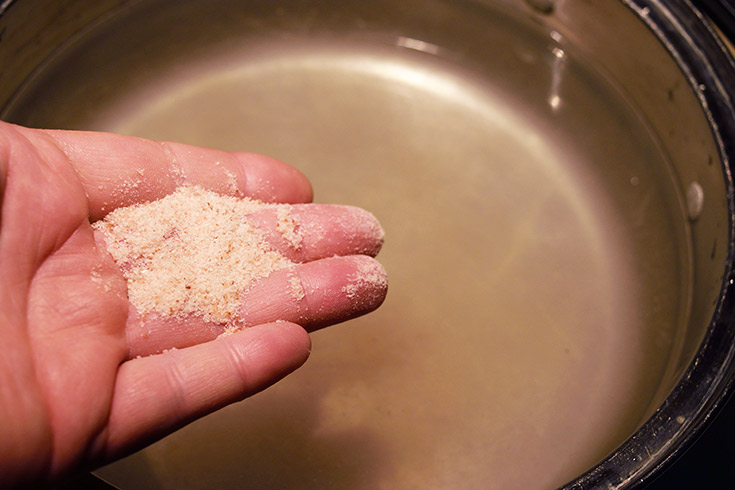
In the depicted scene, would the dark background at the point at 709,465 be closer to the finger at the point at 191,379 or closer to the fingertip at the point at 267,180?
the finger at the point at 191,379

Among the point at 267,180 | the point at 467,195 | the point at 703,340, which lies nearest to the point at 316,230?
the point at 267,180

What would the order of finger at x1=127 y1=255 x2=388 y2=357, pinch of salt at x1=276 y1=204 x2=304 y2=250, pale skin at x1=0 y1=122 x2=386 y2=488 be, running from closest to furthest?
1. pale skin at x1=0 y1=122 x2=386 y2=488
2. finger at x1=127 y1=255 x2=388 y2=357
3. pinch of salt at x1=276 y1=204 x2=304 y2=250

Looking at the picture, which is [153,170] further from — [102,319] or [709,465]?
[709,465]

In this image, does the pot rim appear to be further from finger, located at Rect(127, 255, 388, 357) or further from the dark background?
finger, located at Rect(127, 255, 388, 357)

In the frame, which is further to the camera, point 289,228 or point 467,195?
point 467,195

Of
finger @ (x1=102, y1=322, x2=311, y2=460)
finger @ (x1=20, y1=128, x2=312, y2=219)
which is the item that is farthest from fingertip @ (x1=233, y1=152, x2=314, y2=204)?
finger @ (x1=102, y1=322, x2=311, y2=460)

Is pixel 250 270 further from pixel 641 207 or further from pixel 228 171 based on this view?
pixel 641 207

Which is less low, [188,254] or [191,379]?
[188,254]

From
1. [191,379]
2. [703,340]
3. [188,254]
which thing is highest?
[703,340]
